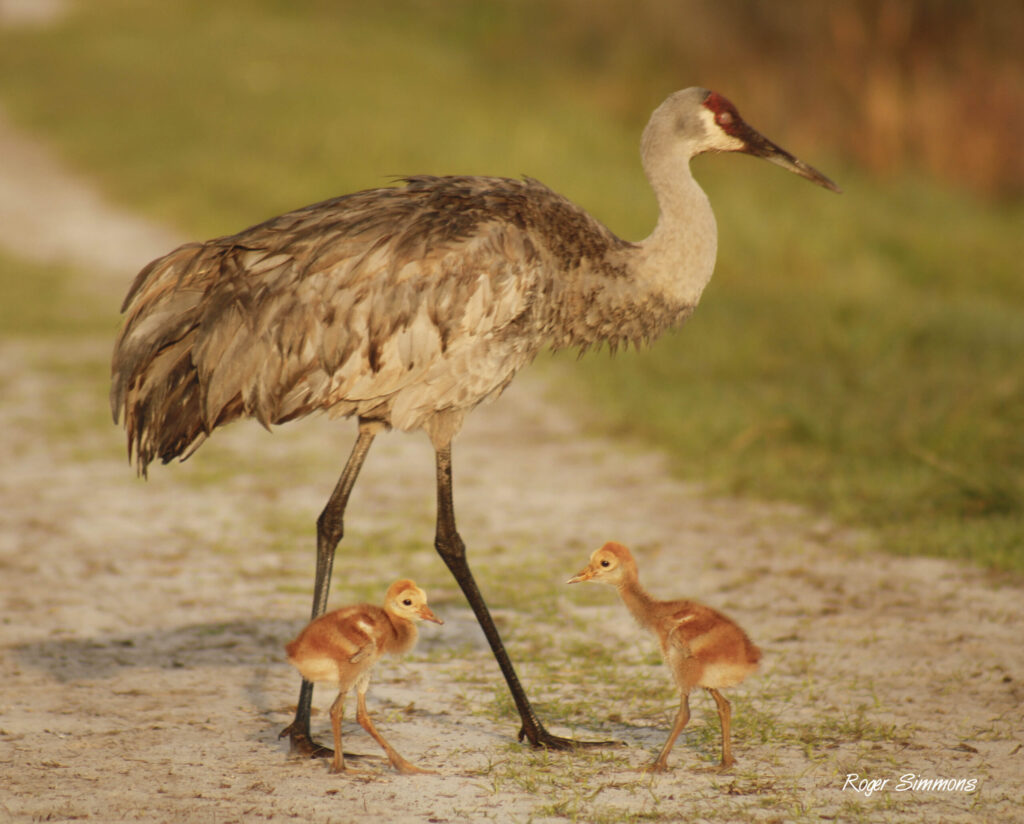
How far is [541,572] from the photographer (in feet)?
20.2

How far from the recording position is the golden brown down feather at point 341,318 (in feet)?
14.6

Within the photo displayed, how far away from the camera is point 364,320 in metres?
4.46

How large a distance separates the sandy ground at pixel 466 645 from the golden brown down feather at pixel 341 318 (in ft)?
3.22

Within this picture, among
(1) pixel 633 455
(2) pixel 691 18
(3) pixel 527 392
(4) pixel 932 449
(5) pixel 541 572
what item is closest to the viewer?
(5) pixel 541 572

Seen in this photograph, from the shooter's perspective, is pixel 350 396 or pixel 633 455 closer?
pixel 350 396

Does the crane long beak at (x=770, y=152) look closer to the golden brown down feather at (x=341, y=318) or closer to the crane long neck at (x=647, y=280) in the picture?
the crane long neck at (x=647, y=280)

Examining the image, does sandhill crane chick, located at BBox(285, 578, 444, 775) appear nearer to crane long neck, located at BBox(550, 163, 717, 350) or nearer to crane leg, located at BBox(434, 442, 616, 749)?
crane leg, located at BBox(434, 442, 616, 749)

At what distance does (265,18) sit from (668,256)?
85.6 feet

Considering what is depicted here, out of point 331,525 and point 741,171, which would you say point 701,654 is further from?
point 741,171

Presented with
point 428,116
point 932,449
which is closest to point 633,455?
point 932,449

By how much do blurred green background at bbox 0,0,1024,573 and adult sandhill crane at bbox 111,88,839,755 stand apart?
2550mm

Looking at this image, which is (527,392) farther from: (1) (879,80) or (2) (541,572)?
(1) (879,80)
